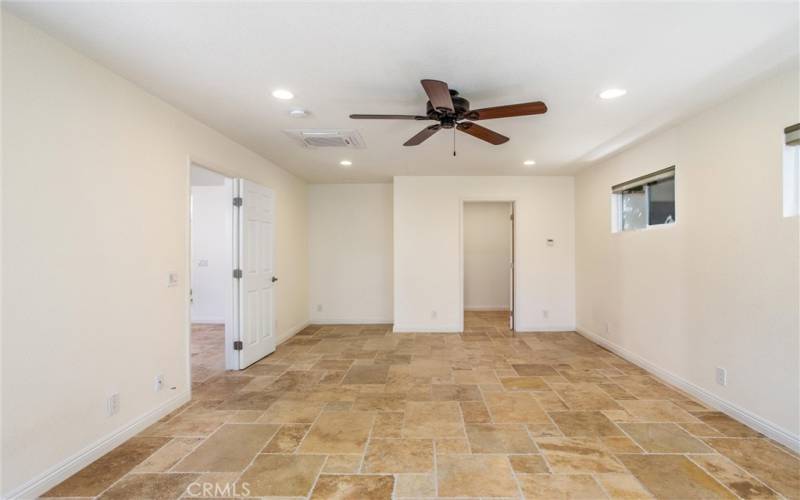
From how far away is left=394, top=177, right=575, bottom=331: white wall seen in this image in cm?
547

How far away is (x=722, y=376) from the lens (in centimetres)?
271

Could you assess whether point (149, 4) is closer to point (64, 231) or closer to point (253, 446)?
point (64, 231)

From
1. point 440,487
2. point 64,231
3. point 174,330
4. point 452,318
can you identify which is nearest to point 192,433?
point 174,330

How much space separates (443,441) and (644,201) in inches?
137

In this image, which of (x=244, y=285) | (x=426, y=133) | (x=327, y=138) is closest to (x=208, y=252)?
(x=244, y=285)

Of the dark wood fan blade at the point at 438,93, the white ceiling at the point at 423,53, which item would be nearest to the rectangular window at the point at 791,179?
the white ceiling at the point at 423,53

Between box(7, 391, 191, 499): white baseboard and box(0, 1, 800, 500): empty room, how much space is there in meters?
0.01

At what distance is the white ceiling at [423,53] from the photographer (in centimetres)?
168

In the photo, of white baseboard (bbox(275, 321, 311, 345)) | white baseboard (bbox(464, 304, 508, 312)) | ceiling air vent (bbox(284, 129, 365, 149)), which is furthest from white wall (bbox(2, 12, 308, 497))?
white baseboard (bbox(464, 304, 508, 312))

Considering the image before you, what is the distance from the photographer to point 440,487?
1.88 meters

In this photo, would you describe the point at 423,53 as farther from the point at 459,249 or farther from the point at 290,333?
the point at 290,333

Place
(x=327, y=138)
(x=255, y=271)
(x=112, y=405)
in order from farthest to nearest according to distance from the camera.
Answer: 1. (x=255, y=271)
2. (x=327, y=138)
3. (x=112, y=405)

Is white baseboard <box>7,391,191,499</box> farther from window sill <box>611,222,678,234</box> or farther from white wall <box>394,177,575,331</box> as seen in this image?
window sill <box>611,222,678,234</box>

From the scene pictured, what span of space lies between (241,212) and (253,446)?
2.47 m
